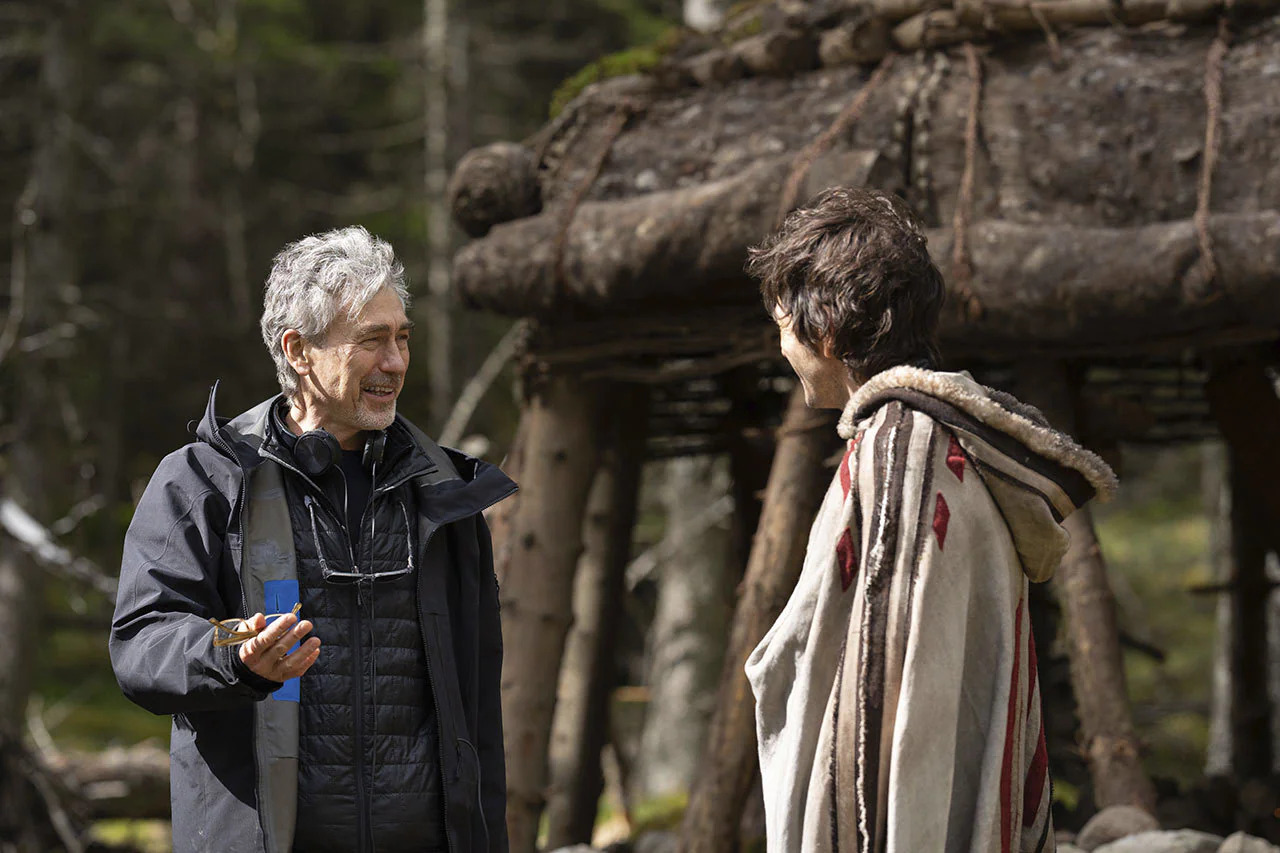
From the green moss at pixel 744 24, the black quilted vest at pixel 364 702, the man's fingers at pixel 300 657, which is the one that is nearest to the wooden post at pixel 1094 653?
the green moss at pixel 744 24

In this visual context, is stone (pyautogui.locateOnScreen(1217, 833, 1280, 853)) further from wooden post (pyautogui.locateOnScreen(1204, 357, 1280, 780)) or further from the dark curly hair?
the dark curly hair

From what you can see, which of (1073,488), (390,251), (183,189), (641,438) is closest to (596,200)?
(641,438)

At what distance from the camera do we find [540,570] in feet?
18.0

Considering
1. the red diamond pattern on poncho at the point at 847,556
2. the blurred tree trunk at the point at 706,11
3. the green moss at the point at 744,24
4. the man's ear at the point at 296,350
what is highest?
the blurred tree trunk at the point at 706,11

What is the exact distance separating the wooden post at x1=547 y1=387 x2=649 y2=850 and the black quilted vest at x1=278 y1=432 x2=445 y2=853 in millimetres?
3459

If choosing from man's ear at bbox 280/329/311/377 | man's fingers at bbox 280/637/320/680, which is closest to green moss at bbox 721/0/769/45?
man's ear at bbox 280/329/311/377

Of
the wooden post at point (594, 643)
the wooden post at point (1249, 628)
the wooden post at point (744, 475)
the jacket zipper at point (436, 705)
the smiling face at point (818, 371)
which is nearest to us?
the smiling face at point (818, 371)

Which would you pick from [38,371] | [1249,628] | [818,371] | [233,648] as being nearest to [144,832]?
[38,371]

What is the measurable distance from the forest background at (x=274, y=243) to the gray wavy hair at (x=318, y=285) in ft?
24.9

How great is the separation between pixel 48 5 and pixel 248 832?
978 centimetres

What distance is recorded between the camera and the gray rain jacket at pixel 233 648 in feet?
8.52

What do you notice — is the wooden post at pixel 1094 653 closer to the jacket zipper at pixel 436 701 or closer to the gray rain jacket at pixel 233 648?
the gray rain jacket at pixel 233 648

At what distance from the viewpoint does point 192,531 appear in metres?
2.74

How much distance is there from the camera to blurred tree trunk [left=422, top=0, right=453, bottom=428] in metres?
12.6
